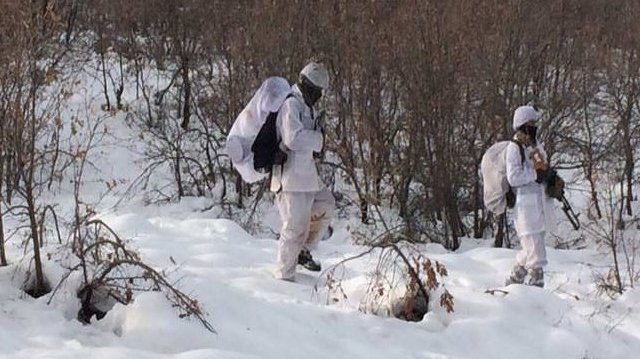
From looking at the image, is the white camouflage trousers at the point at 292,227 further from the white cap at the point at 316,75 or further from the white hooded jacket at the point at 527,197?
the white hooded jacket at the point at 527,197

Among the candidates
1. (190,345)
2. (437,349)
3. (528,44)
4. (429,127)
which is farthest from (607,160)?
(190,345)

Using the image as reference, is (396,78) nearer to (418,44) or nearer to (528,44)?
(418,44)

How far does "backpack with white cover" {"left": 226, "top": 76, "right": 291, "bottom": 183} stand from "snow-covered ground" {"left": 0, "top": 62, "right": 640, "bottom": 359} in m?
0.82

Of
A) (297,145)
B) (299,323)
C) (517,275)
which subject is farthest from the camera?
(517,275)

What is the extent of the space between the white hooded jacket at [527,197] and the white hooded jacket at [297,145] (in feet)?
5.24

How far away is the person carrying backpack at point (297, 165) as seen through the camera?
560 centimetres

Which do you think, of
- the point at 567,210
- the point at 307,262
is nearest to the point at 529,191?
the point at 567,210

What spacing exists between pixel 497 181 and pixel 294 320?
248cm

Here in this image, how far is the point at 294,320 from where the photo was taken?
4.76 metres

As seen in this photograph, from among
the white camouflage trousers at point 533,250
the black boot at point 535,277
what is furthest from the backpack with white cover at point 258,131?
the black boot at point 535,277

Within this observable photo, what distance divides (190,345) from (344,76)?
8.68 metres

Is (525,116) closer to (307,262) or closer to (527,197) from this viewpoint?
(527,197)

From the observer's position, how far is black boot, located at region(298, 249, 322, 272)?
6.41 metres

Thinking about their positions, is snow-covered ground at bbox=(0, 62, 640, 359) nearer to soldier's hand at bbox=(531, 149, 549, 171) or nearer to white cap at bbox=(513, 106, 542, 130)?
soldier's hand at bbox=(531, 149, 549, 171)
